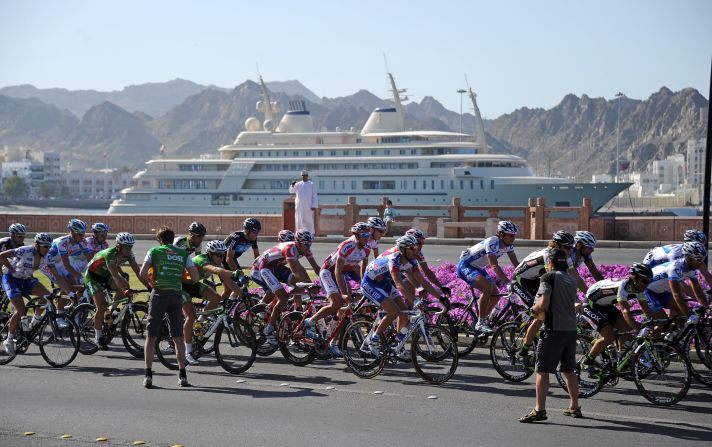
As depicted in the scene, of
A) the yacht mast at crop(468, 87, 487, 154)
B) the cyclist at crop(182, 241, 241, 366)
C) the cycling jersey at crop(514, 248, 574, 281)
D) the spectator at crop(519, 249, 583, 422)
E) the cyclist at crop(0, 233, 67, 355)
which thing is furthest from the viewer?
the yacht mast at crop(468, 87, 487, 154)

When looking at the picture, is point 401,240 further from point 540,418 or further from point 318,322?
point 540,418

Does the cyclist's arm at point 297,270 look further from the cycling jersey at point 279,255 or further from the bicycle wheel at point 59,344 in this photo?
the bicycle wheel at point 59,344

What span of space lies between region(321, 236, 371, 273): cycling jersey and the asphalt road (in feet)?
4.17

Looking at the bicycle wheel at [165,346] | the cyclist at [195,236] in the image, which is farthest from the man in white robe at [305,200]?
the bicycle wheel at [165,346]

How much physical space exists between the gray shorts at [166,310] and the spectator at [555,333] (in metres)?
3.86

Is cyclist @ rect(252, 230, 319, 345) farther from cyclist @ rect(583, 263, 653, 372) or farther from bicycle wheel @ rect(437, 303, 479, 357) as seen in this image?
cyclist @ rect(583, 263, 653, 372)

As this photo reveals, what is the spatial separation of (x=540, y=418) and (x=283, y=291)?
4446 mm

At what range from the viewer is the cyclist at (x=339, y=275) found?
11.7 meters

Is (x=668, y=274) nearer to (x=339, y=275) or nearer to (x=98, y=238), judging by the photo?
(x=339, y=275)

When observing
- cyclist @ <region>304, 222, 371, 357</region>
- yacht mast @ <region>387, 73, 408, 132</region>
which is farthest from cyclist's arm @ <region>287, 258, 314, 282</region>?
yacht mast @ <region>387, 73, 408, 132</region>

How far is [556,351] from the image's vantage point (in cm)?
891

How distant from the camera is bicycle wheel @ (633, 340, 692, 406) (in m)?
9.54

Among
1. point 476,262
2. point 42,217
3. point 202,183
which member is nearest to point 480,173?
point 202,183

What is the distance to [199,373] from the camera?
37.4 ft
